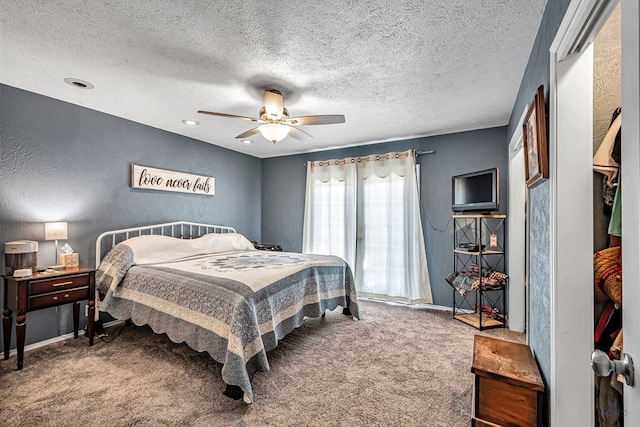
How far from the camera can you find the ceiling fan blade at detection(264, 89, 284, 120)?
2578mm

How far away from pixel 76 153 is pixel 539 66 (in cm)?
416

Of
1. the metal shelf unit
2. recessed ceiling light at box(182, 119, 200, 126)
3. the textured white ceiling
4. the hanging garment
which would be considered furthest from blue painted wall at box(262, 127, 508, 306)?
the hanging garment

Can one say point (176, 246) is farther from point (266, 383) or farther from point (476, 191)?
point (476, 191)

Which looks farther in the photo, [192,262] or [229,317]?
[192,262]

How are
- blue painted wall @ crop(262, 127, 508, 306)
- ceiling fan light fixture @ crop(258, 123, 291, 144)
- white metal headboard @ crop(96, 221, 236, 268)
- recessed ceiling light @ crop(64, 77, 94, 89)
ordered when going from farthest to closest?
1. blue painted wall @ crop(262, 127, 508, 306)
2. white metal headboard @ crop(96, 221, 236, 268)
3. ceiling fan light fixture @ crop(258, 123, 291, 144)
4. recessed ceiling light @ crop(64, 77, 94, 89)

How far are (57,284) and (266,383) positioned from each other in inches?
82.9

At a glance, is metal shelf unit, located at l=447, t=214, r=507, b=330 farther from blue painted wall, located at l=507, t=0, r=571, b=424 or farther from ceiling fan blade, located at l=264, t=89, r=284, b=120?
ceiling fan blade, located at l=264, t=89, r=284, b=120

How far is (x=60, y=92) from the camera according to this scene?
279 centimetres

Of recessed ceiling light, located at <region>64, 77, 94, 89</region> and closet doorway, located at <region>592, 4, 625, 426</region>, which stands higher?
recessed ceiling light, located at <region>64, 77, 94, 89</region>

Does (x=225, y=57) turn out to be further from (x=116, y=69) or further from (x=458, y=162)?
(x=458, y=162)

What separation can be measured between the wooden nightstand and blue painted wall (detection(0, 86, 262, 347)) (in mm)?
359

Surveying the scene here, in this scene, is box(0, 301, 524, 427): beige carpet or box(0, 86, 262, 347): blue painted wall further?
box(0, 86, 262, 347): blue painted wall

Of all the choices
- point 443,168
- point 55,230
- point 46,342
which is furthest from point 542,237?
point 46,342

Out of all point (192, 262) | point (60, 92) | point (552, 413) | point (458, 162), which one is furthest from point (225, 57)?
point (458, 162)
